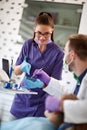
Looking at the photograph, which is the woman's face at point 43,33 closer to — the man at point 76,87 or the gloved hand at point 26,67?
the gloved hand at point 26,67

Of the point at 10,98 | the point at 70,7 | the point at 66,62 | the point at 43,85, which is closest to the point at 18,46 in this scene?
the point at 70,7

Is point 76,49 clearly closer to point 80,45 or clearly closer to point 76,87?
point 80,45

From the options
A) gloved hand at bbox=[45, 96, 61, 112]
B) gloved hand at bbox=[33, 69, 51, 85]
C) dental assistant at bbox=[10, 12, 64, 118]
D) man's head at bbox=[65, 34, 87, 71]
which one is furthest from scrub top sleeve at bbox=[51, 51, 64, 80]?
gloved hand at bbox=[45, 96, 61, 112]

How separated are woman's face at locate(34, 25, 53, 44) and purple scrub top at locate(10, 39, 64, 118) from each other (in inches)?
3.3

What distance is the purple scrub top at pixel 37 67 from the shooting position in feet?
5.64

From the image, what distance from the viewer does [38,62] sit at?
72.9 inches

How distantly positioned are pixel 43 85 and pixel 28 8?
1.69m

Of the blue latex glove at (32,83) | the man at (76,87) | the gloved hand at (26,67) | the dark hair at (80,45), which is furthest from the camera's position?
the gloved hand at (26,67)

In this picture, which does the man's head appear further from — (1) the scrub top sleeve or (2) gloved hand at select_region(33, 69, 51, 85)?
(1) the scrub top sleeve

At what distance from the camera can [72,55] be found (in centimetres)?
127

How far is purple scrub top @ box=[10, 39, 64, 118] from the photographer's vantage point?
5.64 feet

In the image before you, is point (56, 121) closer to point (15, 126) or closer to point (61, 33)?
point (15, 126)

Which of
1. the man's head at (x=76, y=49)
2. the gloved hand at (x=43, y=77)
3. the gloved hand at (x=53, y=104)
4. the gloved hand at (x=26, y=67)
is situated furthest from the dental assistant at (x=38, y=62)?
the gloved hand at (x=53, y=104)

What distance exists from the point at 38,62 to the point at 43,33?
22cm
